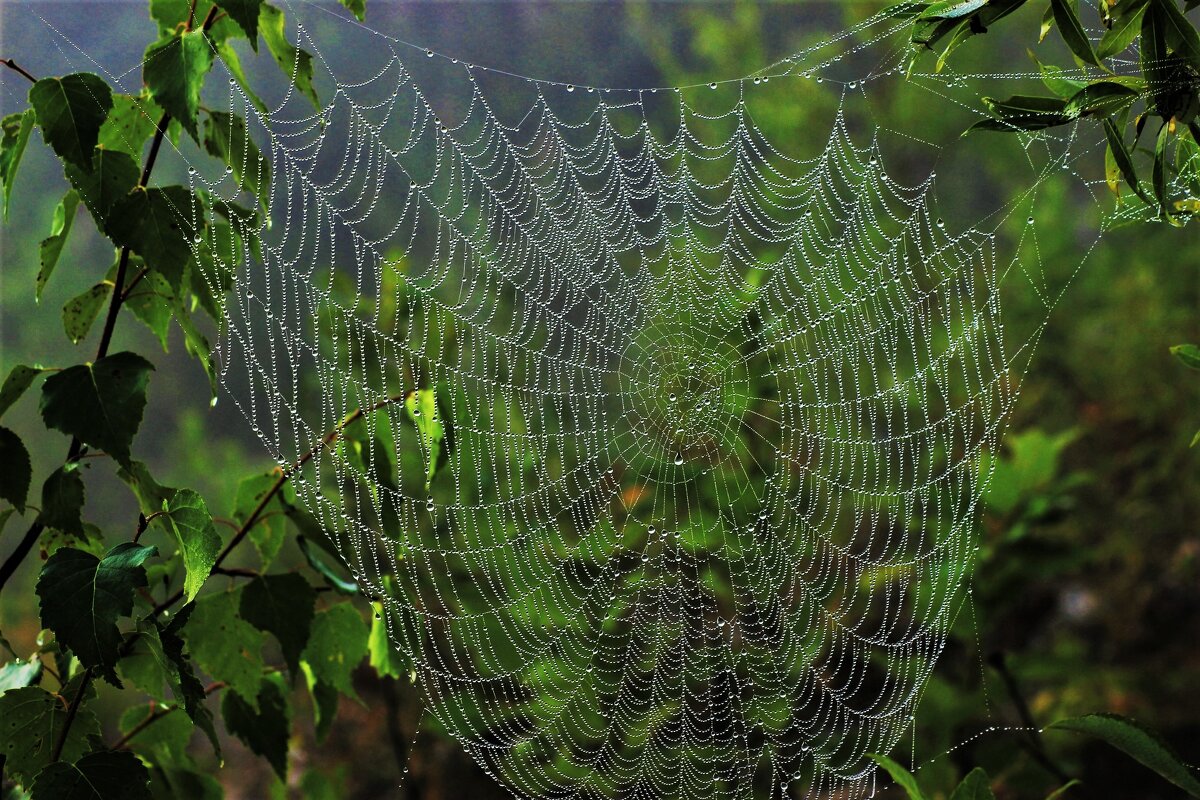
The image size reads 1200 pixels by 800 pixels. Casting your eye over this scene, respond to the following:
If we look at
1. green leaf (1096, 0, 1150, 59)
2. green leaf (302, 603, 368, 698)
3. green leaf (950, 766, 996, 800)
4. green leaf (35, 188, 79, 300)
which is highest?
green leaf (35, 188, 79, 300)

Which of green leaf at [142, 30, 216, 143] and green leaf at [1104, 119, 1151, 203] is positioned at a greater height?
green leaf at [142, 30, 216, 143]

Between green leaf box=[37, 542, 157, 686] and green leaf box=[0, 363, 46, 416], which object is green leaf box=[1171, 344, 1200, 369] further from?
green leaf box=[0, 363, 46, 416]

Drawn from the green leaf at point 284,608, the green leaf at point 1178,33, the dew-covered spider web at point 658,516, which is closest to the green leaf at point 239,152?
the green leaf at point 284,608

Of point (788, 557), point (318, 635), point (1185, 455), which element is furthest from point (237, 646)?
point (1185, 455)

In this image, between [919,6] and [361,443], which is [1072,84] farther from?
[361,443]

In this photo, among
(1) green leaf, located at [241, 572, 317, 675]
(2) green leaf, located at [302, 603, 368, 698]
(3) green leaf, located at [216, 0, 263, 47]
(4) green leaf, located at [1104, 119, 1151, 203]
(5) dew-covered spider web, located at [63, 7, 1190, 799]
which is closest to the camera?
(3) green leaf, located at [216, 0, 263, 47]

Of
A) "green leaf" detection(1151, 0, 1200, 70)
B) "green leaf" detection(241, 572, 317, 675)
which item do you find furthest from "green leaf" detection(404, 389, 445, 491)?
"green leaf" detection(1151, 0, 1200, 70)

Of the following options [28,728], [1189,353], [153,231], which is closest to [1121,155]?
[1189,353]

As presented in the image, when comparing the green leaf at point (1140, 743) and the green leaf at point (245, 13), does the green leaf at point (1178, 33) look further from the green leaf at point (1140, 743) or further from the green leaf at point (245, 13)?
the green leaf at point (245, 13)
